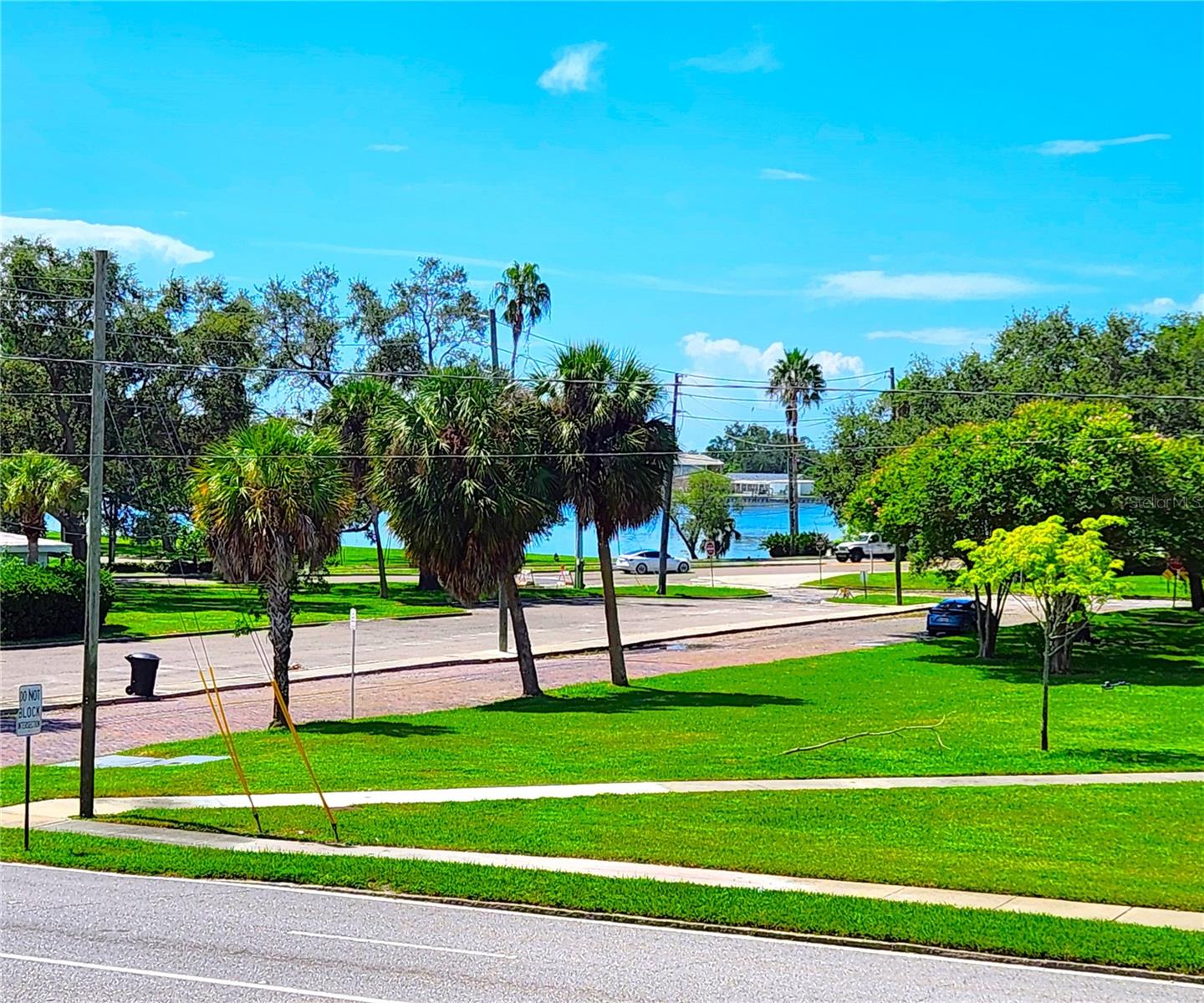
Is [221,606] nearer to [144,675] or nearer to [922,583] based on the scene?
[144,675]

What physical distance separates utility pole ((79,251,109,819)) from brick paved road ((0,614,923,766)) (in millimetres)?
4922

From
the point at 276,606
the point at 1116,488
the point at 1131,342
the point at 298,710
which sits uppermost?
the point at 1131,342

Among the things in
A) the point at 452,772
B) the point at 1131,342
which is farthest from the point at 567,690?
the point at 1131,342

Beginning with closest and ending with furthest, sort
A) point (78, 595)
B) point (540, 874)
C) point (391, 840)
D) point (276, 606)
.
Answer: point (540, 874) < point (391, 840) < point (276, 606) < point (78, 595)

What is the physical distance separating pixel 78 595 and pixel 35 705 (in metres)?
26.9

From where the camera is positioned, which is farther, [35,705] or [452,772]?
[452,772]

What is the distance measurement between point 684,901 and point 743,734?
12.6m

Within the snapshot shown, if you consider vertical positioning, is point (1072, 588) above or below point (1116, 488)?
below

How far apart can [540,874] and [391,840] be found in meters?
3.03

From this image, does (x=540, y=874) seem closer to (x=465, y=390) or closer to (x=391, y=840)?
(x=391, y=840)

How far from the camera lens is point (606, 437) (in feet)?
109

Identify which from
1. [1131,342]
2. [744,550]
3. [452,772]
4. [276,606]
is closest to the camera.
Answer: [452,772]

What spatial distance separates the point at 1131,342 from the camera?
6388 centimetres

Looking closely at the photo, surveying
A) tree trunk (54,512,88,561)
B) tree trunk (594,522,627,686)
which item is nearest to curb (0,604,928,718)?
tree trunk (594,522,627,686)
